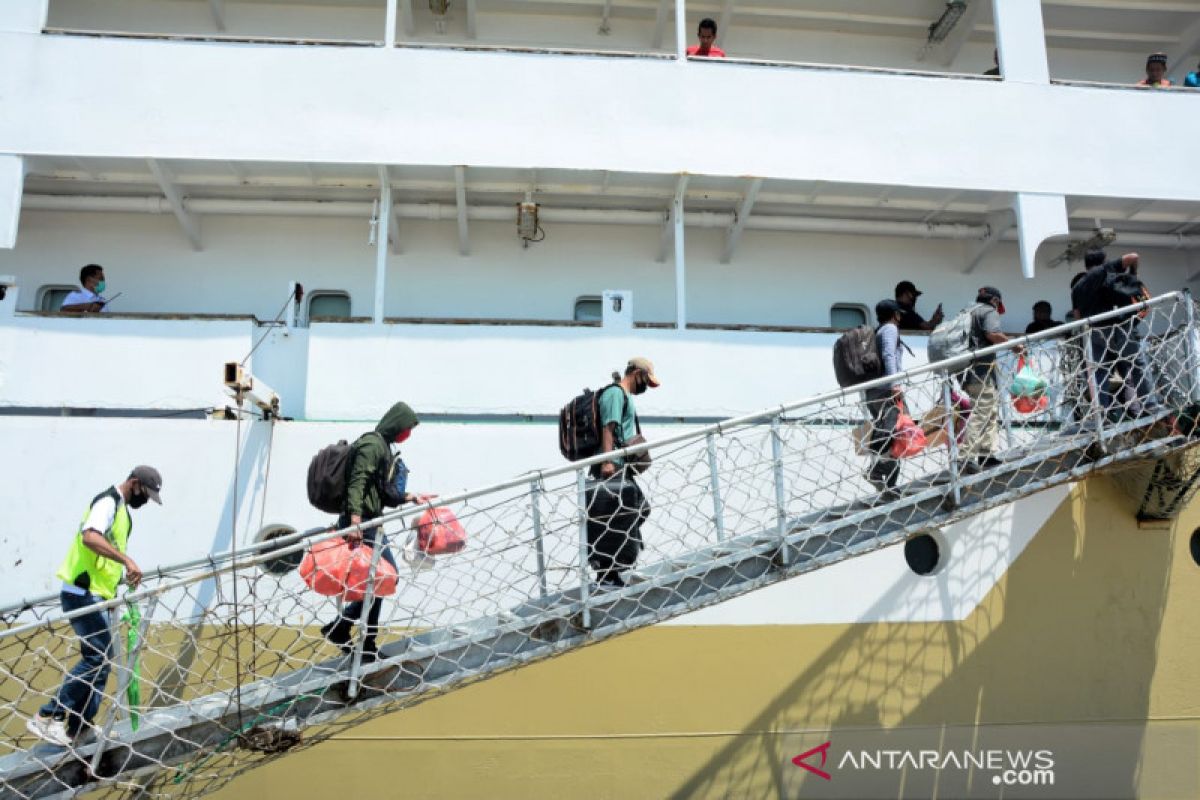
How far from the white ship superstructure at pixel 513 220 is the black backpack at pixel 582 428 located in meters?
1.36

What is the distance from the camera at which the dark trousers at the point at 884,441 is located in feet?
16.2

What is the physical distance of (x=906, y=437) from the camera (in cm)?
490

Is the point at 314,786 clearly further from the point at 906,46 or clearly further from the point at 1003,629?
the point at 906,46

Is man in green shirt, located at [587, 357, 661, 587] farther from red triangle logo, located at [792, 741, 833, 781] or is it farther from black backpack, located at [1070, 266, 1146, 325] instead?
black backpack, located at [1070, 266, 1146, 325]

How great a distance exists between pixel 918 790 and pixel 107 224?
752cm

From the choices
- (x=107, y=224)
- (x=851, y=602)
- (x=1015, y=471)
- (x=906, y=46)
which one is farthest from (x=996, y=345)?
(x=107, y=224)

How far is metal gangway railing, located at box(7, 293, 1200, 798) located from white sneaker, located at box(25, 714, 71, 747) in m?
0.07

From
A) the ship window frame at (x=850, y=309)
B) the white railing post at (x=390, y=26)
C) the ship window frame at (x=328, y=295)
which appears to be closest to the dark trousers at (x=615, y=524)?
the ship window frame at (x=328, y=295)

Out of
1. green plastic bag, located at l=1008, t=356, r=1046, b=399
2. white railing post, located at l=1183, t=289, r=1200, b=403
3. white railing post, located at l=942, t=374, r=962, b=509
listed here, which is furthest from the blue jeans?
white railing post, located at l=1183, t=289, r=1200, b=403

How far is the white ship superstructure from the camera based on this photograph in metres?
6.05

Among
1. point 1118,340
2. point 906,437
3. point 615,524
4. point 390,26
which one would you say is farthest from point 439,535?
point 390,26

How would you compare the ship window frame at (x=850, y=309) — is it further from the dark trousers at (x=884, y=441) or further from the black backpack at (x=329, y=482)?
the black backpack at (x=329, y=482)

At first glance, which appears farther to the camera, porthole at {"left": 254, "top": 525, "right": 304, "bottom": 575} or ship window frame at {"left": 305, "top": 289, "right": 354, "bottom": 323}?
ship window frame at {"left": 305, "top": 289, "right": 354, "bottom": 323}

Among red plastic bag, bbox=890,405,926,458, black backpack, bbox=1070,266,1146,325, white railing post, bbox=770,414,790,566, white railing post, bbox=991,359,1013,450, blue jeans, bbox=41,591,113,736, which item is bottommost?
blue jeans, bbox=41,591,113,736
